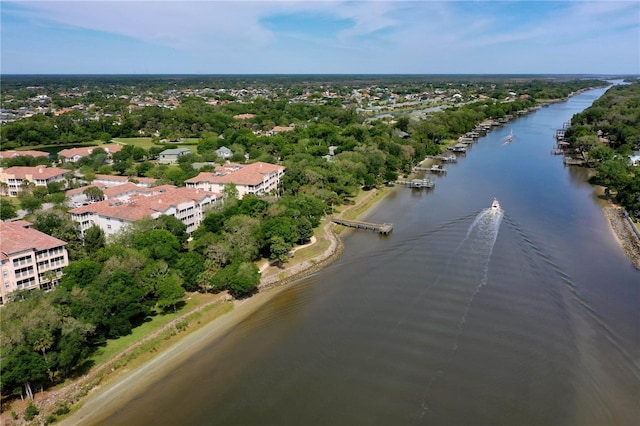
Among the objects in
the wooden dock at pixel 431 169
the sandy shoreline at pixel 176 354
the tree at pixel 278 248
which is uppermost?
the wooden dock at pixel 431 169

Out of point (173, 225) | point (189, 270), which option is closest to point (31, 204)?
point (173, 225)

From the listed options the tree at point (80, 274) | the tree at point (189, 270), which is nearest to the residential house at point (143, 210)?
the tree at point (189, 270)

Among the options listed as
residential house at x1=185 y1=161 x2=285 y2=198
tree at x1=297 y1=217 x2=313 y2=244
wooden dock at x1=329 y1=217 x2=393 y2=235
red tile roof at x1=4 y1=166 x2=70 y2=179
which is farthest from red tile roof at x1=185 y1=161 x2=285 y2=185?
red tile roof at x1=4 y1=166 x2=70 y2=179

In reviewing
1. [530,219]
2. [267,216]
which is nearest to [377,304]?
[267,216]

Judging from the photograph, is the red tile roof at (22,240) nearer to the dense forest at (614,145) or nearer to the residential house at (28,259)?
the residential house at (28,259)

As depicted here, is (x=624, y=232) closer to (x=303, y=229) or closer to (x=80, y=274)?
(x=303, y=229)

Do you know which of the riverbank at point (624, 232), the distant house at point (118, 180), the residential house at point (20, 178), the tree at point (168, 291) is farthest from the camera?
the residential house at point (20, 178)
